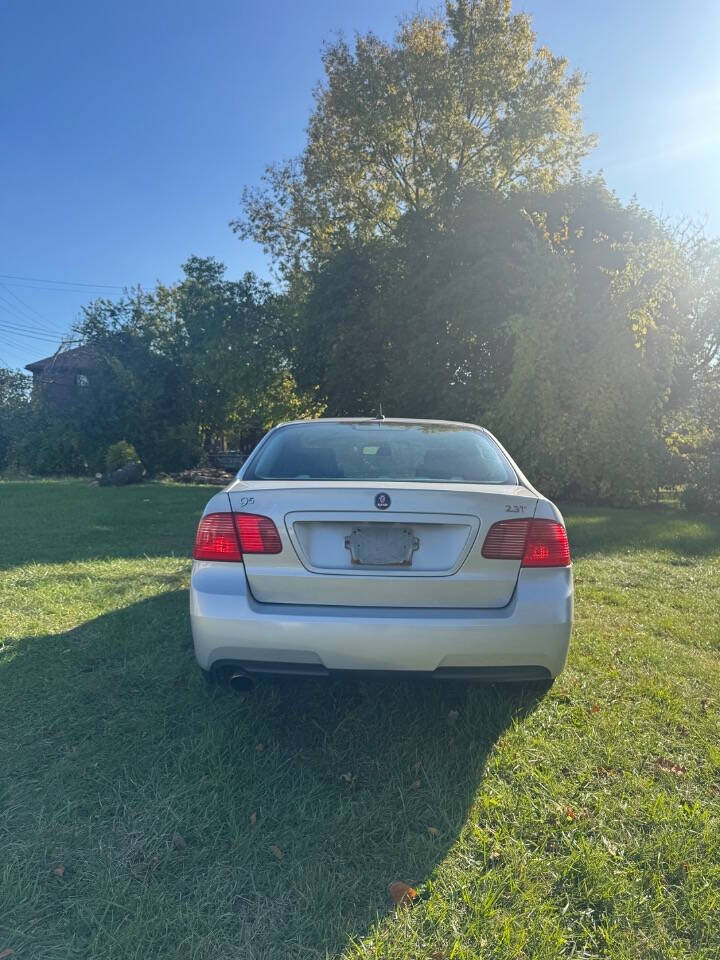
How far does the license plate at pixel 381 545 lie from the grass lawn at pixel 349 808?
26.2 inches

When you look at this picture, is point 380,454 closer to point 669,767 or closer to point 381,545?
point 381,545

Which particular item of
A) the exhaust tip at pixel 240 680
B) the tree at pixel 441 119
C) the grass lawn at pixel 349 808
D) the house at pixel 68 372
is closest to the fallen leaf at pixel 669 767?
the grass lawn at pixel 349 808

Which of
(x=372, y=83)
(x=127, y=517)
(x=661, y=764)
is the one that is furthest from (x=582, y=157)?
(x=661, y=764)

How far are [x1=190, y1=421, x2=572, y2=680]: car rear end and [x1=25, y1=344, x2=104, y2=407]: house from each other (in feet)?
92.3

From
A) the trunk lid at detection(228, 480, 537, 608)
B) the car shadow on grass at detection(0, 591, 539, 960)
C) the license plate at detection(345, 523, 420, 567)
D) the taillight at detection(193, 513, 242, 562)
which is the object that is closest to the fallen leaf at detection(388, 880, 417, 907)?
the car shadow on grass at detection(0, 591, 539, 960)

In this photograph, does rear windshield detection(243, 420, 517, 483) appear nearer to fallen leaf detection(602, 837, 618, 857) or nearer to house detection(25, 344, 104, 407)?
fallen leaf detection(602, 837, 618, 857)

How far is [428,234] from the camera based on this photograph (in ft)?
58.9

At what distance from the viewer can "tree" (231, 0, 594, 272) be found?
19.9 meters

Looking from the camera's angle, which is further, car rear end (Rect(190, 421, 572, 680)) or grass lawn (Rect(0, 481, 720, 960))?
car rear end (Rect(190, 421, 572, 680))

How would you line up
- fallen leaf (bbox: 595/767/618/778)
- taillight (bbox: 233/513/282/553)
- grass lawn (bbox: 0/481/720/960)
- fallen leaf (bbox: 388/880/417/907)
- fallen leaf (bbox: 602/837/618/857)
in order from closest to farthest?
grass lawn (bbox: 0/481/720/960), fallen leaf (bbox: 388/880/417/907), fallen leaf (bbox: 602/837/618/857), taillight (bbox: 233/513/282/553), fallen leaf (bbox: 595/767/618/778)

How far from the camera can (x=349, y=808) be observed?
2.55 metres

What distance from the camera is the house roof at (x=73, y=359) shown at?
29172 millimetres

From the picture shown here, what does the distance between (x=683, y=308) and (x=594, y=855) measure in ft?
50.8

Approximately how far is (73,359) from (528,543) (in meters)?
38.1
